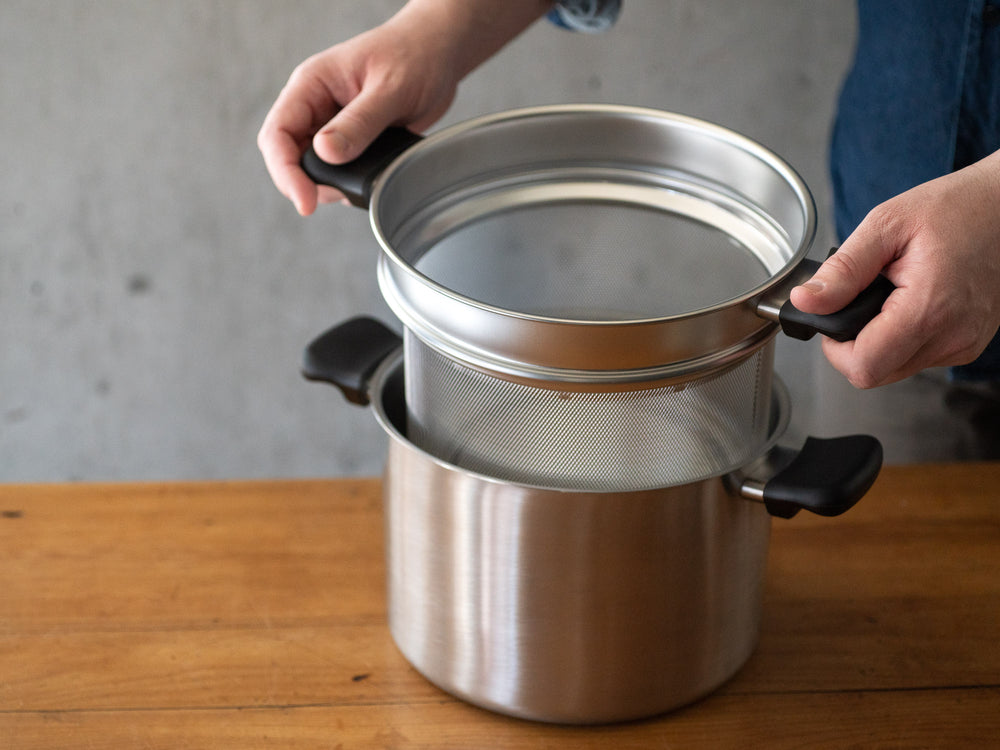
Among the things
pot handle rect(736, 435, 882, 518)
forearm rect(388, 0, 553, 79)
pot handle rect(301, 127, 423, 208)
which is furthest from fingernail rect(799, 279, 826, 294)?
forearm rect(388, 0, 553, 79)

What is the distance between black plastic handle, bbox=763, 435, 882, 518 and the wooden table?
0.17 metres

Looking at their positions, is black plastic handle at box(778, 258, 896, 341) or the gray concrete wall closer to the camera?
black plastic handle at box(778, 258, 896, 341)

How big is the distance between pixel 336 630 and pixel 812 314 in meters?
0.40

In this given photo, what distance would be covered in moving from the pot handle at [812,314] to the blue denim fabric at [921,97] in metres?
0.39

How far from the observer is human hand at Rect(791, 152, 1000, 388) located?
49 centimetres

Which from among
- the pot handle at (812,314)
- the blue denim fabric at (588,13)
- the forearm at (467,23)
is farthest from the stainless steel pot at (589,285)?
the blue denim fabric at (588,13)

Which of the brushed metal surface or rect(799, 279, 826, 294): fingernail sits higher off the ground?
rect(799, 279, 826, 294): fingernail

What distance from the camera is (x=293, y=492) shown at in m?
0.83

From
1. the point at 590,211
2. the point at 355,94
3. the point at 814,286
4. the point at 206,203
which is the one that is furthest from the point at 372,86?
the point at 206,203

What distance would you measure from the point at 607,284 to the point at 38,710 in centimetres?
48

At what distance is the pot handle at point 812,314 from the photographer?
0.47 m

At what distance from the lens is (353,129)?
638 millimetres

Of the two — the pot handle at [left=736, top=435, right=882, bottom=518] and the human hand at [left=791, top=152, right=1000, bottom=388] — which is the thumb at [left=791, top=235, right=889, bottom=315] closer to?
the human hand at [left=791, top=152, right=1000, bottom=388]

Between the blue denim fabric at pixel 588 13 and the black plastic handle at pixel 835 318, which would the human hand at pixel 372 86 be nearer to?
the blue denim fabric at pixel 588 13
